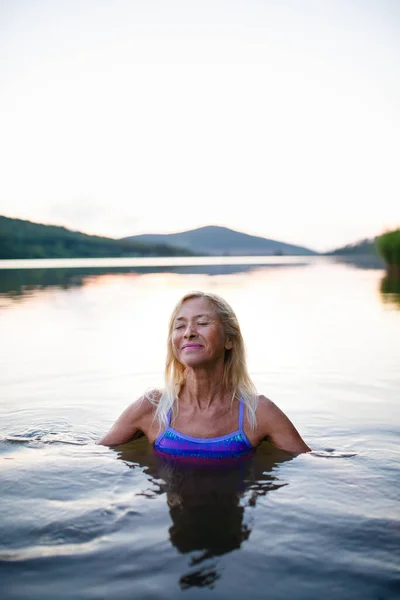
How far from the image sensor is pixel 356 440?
5.81 meters

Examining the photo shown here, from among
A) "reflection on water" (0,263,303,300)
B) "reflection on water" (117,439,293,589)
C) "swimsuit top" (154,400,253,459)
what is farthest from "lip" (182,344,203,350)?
"reflection on water" (0,263,303,300)

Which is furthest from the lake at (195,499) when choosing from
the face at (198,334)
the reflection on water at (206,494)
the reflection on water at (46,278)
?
the reflection on water at (46,278)

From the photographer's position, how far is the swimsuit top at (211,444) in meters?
4.75

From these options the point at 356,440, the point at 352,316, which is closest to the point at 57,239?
the point at 352,316

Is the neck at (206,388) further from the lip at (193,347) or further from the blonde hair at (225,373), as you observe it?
the lip at (193,347)

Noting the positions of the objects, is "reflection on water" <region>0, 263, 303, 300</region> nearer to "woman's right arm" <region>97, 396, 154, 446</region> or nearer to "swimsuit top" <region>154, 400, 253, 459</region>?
"woman's right arm" <region>97, 396, 154, 446</region>

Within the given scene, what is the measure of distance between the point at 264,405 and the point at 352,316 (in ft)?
34.0

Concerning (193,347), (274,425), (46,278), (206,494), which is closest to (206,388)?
(193,347)

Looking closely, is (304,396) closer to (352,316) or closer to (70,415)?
(70,415)

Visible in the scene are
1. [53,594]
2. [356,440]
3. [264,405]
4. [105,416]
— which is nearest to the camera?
[53,594]

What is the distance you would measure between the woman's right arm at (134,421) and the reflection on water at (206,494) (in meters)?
0.14

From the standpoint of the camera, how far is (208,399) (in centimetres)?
484

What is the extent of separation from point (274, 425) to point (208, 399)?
0.52 m

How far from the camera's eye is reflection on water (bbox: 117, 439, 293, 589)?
342 centimetres
